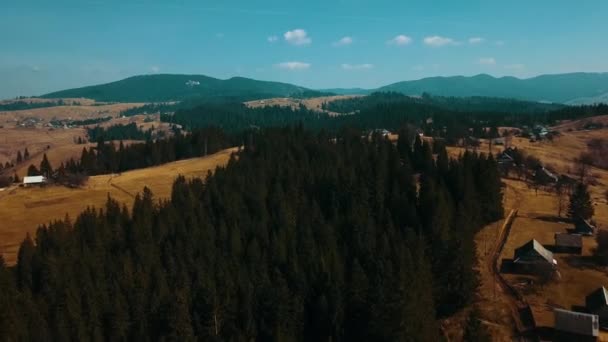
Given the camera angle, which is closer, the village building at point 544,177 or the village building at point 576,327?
the village building at point 576,327

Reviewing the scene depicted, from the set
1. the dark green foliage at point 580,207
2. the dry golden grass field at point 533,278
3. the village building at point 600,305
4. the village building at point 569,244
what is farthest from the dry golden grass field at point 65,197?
the village building at point 600,305

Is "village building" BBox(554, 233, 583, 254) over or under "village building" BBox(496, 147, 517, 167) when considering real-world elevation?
under

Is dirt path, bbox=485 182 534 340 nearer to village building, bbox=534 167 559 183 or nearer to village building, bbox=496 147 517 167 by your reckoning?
village building, bbox=534 167 559 183

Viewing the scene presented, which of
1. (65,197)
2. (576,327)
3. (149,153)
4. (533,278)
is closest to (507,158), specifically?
(533,278)

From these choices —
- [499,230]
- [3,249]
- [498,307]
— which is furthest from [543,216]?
[3,249]

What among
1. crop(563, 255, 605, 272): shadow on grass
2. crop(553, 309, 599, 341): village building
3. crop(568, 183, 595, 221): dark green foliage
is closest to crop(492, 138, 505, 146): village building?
crop(568, 183, 595, 221): dark green foliage

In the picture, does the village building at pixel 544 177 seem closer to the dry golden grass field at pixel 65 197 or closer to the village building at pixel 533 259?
the village building at pixel 533 259

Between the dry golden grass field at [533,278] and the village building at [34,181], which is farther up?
the village building at [34,181]
